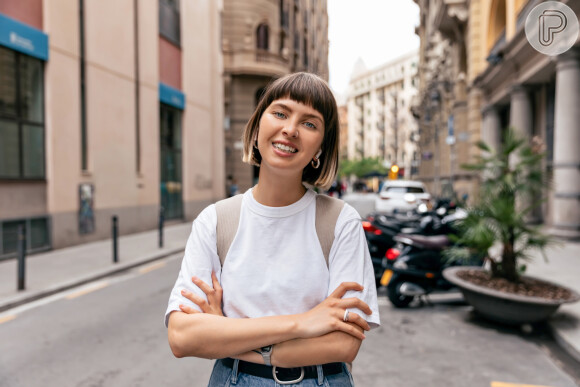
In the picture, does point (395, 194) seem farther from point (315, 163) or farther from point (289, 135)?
point (289, 135)

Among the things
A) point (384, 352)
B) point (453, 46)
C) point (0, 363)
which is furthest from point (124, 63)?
point (453, 46)

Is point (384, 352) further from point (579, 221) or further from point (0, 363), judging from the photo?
point (579, 221)

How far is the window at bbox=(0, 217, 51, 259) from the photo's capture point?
9.80m

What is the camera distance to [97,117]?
41.9ft

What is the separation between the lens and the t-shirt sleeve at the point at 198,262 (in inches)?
60.1

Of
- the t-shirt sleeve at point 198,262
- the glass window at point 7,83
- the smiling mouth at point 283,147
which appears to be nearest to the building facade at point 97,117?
the glass window at point 7,83

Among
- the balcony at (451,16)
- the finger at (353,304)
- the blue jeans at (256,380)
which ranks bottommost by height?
the blue jeans at (256,380)

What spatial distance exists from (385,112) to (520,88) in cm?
8274

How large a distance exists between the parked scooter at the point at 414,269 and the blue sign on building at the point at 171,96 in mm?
12672

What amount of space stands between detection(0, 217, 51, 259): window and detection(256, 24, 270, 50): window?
20.7 m

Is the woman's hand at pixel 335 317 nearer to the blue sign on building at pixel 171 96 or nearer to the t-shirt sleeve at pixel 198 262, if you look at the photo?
the t-shirt sleeve at pixel 198 262

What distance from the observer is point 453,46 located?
2705 cm

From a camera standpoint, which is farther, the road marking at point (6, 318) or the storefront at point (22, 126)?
the storefront at point (22, 126)

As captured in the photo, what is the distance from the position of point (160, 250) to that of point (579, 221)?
10613mm
